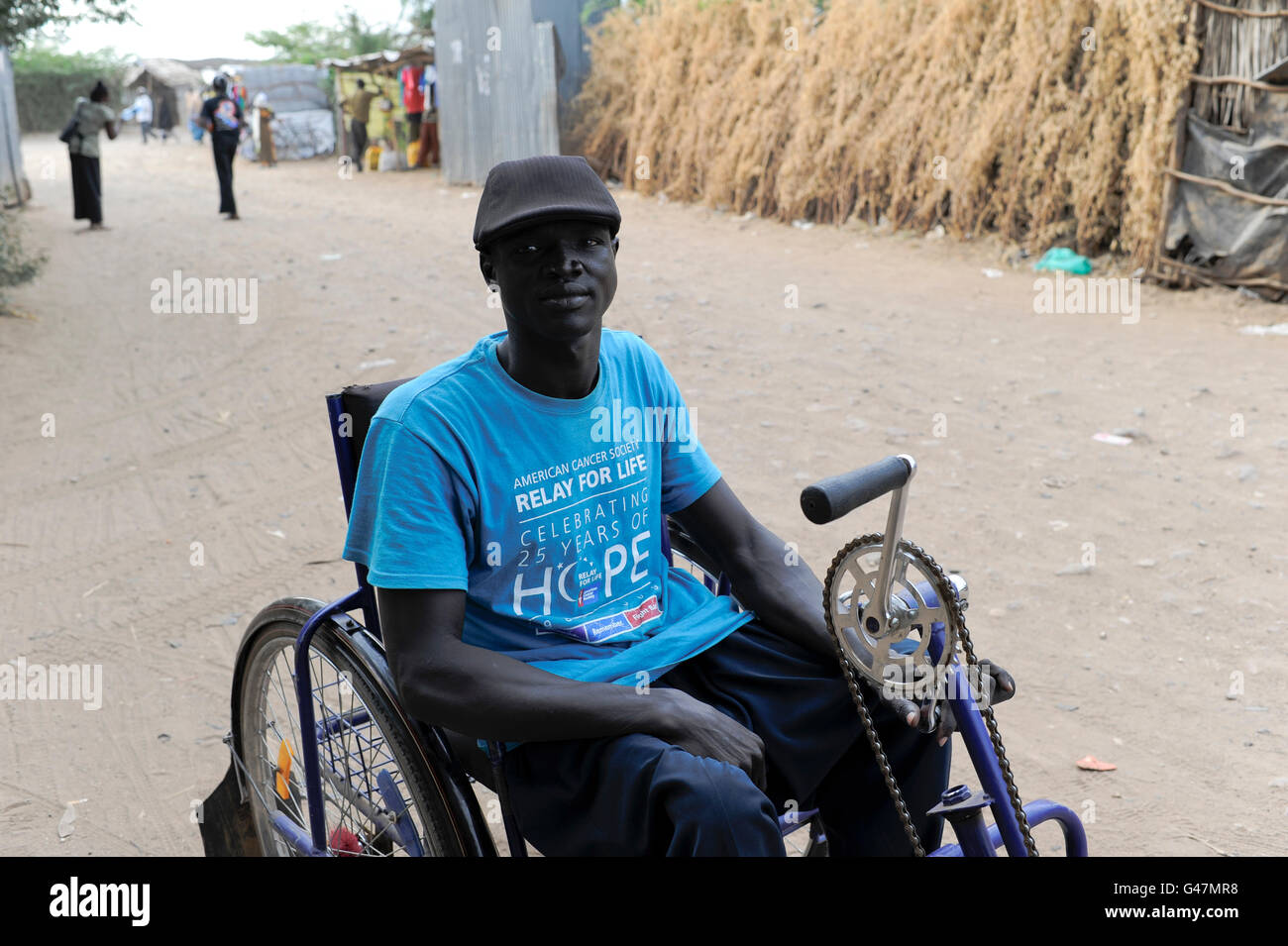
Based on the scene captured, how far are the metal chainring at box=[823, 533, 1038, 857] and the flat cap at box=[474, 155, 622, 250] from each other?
69 cm

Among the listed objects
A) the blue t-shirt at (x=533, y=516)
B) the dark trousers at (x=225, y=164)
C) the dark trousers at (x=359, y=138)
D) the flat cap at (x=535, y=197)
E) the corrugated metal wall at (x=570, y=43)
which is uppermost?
the corrugated metal wall at (x=570, y=43)

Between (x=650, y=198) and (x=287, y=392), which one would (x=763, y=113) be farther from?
(x=287, y=392)

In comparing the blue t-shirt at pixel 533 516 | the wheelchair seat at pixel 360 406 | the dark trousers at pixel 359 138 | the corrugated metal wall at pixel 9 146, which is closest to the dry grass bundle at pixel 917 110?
the dark trousers at pixel 359 138

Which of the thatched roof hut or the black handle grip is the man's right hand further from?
the thatched roof hut

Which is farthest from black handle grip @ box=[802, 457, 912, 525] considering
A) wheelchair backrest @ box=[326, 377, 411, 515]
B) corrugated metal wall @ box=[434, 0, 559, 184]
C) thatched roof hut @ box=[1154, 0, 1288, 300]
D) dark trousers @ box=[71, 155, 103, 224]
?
corrugated metal wall @ box=[434, 0, 559, 184]

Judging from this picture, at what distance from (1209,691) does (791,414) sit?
2860 millimetres

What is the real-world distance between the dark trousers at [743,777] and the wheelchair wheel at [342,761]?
0.61ft

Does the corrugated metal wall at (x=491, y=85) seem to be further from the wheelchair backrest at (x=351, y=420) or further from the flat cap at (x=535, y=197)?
the flat cap at (x=535, y=197)

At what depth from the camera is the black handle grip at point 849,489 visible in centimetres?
158

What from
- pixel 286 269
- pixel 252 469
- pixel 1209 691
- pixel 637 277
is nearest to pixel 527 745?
pixel 1209 691

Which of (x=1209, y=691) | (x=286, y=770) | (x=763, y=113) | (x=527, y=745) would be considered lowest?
(x=1209, y=691)

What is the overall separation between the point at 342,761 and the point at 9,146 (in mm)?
15554

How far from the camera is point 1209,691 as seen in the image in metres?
3.40

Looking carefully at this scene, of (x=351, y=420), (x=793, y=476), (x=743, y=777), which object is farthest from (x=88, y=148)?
(x=743, y=777)
